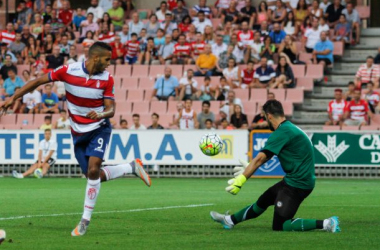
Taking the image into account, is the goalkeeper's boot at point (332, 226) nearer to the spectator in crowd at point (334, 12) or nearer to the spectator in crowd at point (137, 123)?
the spectator in crowd at point (137, 123)

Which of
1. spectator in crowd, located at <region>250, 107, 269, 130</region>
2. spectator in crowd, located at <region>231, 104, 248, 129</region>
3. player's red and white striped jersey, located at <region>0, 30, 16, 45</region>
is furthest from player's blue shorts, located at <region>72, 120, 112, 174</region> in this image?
player's red and white striped jersey, located at <region>0, 30, 16, 45</region>

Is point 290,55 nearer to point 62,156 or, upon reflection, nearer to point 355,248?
point 62,156

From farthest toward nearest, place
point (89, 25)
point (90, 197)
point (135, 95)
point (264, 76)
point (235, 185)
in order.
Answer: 1. point (89, 25)
2. point (135, 95)
3. point (264, 76)
4. point (90, 197)
5. point (235, 185)

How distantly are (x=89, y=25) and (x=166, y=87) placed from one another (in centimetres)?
517

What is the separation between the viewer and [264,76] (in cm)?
2788

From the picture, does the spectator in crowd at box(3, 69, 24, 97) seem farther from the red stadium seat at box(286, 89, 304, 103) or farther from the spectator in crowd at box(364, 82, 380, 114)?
the spectator in crowd at box(364, 82, 380, 114)

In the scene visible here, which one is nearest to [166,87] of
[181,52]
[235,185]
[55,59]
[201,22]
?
[181,52]

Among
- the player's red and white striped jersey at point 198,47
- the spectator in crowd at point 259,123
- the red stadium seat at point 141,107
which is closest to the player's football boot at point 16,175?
the red stadium seat at point 141,107

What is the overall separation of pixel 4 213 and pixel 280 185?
15.2ft

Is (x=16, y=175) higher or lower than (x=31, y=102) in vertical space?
lower

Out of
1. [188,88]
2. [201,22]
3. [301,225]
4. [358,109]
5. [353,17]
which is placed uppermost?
[353,17]

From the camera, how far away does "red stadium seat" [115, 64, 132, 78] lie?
30.1 m

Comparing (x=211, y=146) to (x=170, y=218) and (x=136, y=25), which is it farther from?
(x=136, y=25)

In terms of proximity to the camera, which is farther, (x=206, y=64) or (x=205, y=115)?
(x=206, y=64)
